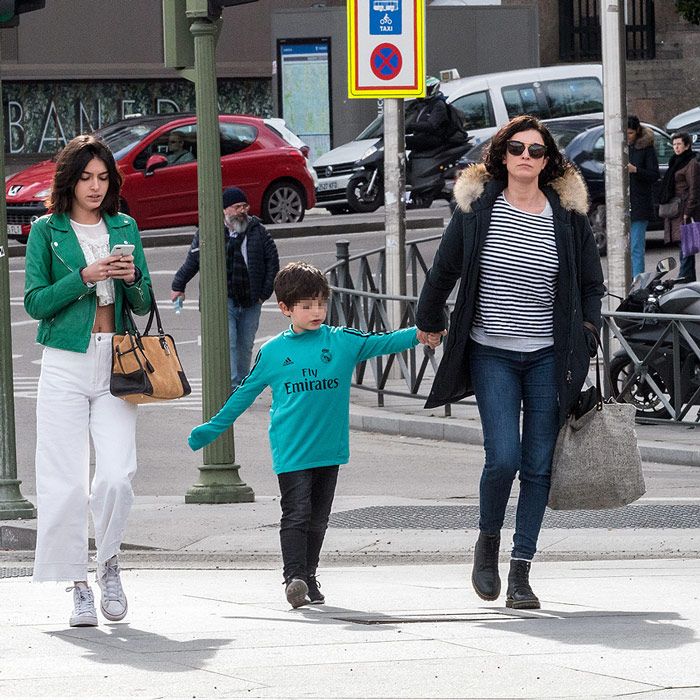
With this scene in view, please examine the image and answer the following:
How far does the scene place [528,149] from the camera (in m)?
6.71

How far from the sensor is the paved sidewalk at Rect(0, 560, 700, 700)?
5484 millimetres

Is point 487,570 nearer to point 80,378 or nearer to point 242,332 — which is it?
point 80,378

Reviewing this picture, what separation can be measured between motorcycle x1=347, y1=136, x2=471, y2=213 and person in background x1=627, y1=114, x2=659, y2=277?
647 centimetres

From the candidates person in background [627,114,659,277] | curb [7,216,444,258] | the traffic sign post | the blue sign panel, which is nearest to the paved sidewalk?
the traffic sign post

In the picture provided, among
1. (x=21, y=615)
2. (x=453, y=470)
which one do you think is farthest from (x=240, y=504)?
(x=21, y=615)

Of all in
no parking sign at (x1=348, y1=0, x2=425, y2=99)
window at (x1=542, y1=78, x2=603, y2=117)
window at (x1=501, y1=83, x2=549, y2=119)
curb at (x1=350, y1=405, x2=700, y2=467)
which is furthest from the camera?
window at (x1=542, y1=78, x2=603, y2=117)

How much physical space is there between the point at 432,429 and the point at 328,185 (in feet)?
50.5

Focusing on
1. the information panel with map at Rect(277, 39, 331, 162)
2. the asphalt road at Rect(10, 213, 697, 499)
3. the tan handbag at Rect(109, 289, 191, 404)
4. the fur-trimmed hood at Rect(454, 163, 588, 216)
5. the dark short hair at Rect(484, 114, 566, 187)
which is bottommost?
the asphalt road at Rect(10, 213, 697, 499)

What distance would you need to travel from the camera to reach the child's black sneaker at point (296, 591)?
273 inches

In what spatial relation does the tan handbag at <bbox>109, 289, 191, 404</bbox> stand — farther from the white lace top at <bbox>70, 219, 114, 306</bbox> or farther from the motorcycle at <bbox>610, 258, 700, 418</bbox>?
the motorcycle at <bbox>610, 258, 700, 418</bbox>

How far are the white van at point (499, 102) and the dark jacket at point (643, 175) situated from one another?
7638mm

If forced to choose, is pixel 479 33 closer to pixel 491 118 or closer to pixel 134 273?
pixel 491 118

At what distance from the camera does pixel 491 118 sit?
27797 millimetres

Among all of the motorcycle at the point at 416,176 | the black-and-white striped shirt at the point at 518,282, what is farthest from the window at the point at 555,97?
the black-and-white striped shirt at the point at 518,282
